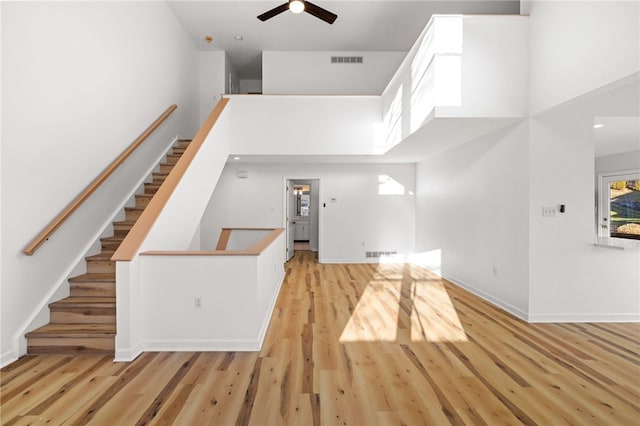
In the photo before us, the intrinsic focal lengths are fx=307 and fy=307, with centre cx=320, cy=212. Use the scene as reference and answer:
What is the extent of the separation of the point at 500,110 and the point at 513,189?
0.97m

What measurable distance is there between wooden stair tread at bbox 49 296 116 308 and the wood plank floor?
1.49 ft

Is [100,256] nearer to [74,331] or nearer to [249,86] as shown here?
[74,331]

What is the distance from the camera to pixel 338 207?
7137 mm

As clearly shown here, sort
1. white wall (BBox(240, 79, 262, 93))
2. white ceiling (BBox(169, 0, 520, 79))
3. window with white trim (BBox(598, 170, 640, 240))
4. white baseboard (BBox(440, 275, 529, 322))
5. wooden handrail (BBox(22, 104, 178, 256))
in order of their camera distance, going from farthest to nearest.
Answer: white wall (BBox(240, 79, 262, 93)) → window with white trim (BBox(598, 170, 640, 240)) → white ceiling (BBox(169, 0, 520, 79)) → white baseboard (BBox(440, 275, 529, 322)) → wooden handrail (BBox(22, 104, 178, 256))

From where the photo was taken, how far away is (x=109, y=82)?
3.88 m

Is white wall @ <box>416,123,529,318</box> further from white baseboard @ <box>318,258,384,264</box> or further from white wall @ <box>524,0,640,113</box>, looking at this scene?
white baseboard @ <box>318,258,384,264</box>

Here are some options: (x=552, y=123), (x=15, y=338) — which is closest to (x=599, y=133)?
(x=552, y=123)

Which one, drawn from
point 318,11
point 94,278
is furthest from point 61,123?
point 318,11

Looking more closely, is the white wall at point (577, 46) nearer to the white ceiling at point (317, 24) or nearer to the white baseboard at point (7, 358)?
the white ceiling at point (317, 24)

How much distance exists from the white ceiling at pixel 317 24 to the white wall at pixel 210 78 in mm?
182

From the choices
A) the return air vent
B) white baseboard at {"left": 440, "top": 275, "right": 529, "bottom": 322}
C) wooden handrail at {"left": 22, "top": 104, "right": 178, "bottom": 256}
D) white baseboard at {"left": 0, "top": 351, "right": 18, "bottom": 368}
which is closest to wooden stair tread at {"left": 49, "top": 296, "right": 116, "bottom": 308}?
white baseboard at {"left": 0, "top": 351, "right": 18, "bottom": 368}

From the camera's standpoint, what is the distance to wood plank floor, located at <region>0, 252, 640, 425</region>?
190cm

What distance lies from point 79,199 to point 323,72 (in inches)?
225

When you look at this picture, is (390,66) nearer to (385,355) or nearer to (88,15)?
(88,15)
